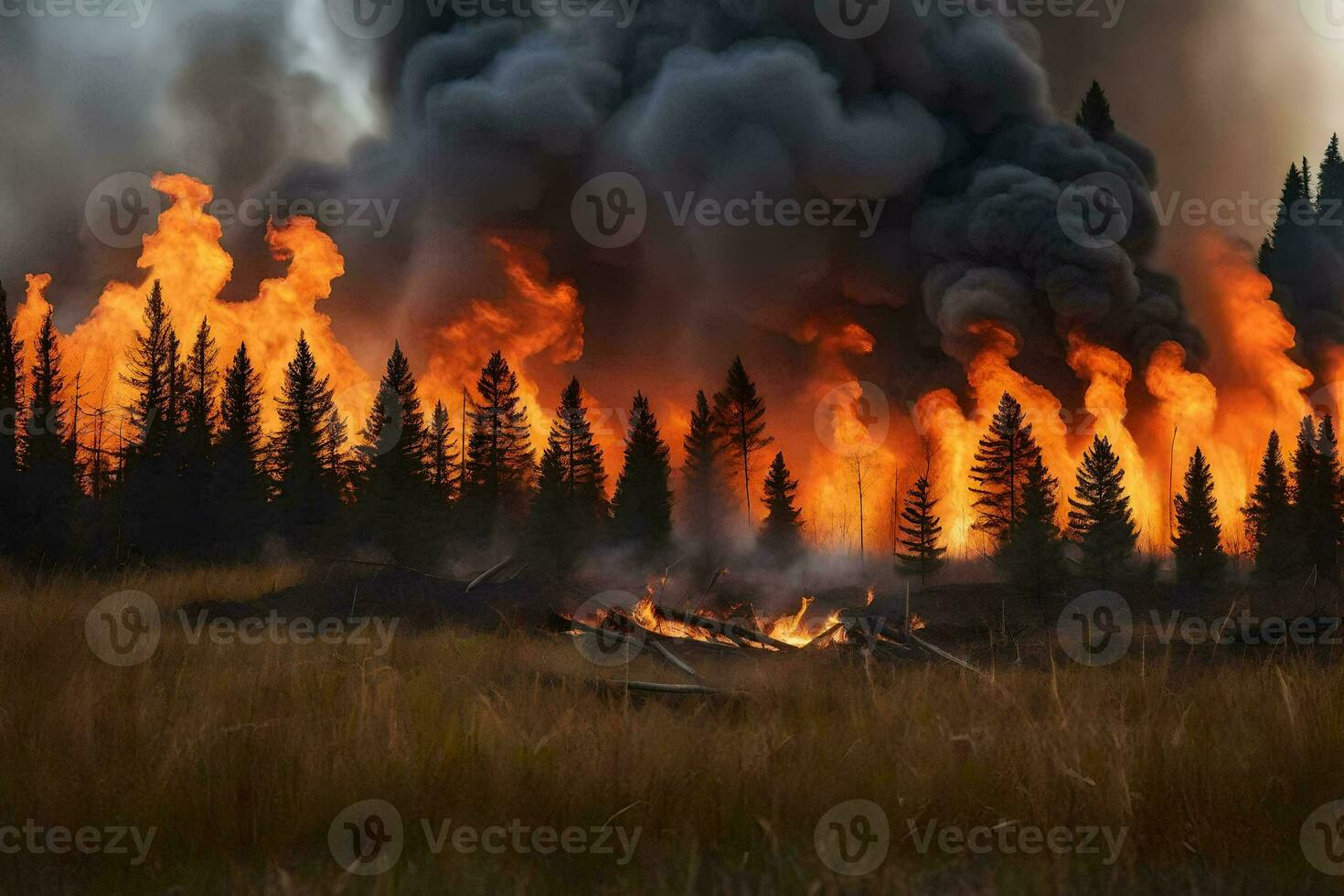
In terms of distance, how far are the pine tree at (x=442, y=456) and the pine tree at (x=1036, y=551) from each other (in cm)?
2029

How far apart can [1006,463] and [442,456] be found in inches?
811

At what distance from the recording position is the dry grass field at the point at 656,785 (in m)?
3.39

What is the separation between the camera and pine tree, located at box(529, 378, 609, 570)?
2931 cm

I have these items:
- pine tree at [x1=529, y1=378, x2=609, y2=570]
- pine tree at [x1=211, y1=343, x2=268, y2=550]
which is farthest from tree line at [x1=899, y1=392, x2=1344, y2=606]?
pine tree at [x1=211, y1=343, x2=268, y2=550]

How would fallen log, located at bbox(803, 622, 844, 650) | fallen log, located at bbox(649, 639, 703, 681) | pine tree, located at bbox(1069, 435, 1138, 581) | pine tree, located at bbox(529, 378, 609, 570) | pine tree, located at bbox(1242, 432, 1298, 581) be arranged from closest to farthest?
fallen log, located at bbox(649, 639, 703, 681) → fallen log, located at bbox(803, 622, 844, 650) → pine tree, located at bbox(1069, 435, 1138, 581) → pine tree, located at bbox(1242, 432, 1298, 581) → pine tree, located at bbox(529, 378, 609, 570)

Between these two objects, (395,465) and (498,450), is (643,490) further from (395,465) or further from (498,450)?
(395,465)

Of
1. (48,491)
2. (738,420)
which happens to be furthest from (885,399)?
(48,491)

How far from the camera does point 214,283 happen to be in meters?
38.9

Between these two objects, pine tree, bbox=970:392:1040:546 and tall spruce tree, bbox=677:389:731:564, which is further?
tall spruce tree, bbox=677:389:731:564

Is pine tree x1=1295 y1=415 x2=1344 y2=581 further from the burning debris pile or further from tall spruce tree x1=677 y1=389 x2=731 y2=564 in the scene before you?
tall spruce tree x1=677 y1=389 x2=731 y2=564

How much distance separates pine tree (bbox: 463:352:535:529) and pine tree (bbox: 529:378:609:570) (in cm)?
224

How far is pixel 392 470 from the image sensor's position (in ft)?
99.2

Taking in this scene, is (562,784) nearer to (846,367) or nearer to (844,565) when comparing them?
(844,565)

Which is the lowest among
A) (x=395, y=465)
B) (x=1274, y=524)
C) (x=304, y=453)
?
(x=1274, y=524)
